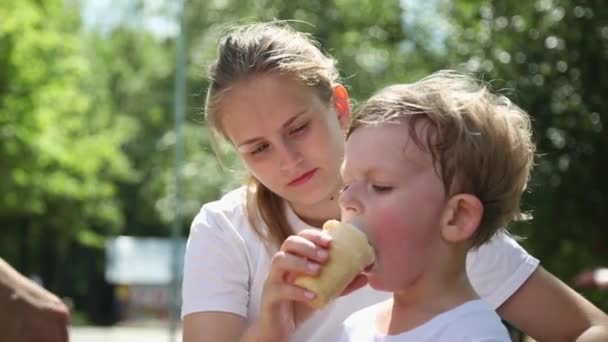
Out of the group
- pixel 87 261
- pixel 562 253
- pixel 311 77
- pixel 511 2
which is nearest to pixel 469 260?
pixel 311 77

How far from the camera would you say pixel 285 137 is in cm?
270

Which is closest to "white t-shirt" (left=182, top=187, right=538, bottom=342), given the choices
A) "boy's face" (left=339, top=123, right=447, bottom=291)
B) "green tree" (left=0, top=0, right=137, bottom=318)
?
"boy's face" (left=339, top=123, right=447, bottom=291)

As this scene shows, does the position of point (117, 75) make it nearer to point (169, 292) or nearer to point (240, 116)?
point (169, 292)

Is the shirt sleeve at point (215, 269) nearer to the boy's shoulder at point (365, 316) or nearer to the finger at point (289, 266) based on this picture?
the boy's shoulder at point (365, 316)

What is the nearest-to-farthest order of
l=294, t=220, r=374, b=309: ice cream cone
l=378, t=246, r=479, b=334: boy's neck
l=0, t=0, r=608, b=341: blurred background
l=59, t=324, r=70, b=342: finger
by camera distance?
l=294, t=220, r=374, b=309: ice cream cone → l=378, t=246, r=479, b=334: boy's neck → l=59, t=324, r=70, b=342: finger → l=0, t=0, r=608, b=341: blurred background

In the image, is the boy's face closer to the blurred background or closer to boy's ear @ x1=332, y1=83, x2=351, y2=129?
boy's ear @ x1=332, y1=83, x2=351, y2=129

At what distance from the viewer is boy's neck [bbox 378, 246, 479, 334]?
218 centimetres

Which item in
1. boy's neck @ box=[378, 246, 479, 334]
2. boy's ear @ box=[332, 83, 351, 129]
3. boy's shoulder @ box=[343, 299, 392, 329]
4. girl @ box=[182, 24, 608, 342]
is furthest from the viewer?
boy's ear @ box=[332, 83, 351, 129]

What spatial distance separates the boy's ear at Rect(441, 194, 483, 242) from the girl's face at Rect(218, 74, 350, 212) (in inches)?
24.6

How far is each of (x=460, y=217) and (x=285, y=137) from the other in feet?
2.21

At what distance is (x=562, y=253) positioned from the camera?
895 cm

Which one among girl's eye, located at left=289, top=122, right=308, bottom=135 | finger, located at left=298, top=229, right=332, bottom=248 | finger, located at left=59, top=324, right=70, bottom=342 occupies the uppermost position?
finger, located at left=298, top=229, right=332, bottom=248

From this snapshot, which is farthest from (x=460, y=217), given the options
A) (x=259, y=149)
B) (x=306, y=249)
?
(x=259, y=149)

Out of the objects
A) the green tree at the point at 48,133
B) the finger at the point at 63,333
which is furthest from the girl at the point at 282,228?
the green tree at the point at 48,133
